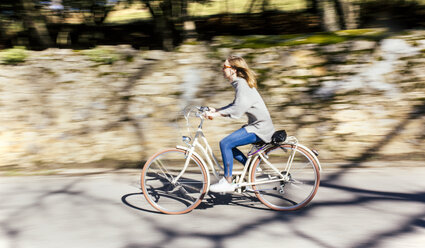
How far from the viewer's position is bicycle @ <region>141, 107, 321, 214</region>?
396 centimetres

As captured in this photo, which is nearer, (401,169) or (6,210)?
(6,210)

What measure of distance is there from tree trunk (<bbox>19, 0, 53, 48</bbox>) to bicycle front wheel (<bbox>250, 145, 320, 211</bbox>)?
6016 millimetres

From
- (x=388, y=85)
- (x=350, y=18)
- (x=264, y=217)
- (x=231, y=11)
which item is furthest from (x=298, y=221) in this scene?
(x=231, y=11)

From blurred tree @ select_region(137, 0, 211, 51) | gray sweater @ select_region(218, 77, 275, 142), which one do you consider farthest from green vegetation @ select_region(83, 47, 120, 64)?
gray sweater @ select_region(218, 77, 275, 142)

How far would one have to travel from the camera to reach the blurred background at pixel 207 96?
5.50 m

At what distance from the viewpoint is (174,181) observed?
4.19 meters

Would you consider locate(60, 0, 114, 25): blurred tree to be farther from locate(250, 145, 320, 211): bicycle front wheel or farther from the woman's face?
locate(250, 145, 320, 211): bicycle front wheel

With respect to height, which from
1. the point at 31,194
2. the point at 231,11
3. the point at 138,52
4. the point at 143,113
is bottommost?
the point at 31,194

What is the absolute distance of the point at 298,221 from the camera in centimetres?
379

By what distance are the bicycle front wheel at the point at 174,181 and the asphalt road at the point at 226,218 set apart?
0.13 meters

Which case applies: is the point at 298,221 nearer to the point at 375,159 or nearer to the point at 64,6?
the point at 375,159

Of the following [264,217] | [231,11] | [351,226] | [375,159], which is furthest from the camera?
[231,11]

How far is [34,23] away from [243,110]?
6.02 meters

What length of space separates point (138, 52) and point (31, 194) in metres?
2.84
